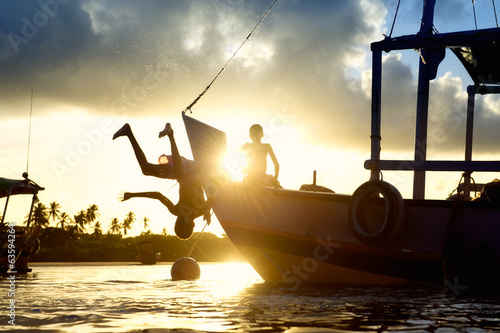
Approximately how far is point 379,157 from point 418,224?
1.61 m

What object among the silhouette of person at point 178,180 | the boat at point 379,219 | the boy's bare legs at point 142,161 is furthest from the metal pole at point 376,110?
the boy's bare legs at point 142,161

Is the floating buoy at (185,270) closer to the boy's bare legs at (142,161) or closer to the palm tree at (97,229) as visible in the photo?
the boy's bare legs at (142,161)

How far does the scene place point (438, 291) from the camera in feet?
34.2

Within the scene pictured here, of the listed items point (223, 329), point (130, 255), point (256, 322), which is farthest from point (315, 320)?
point (130, 255)

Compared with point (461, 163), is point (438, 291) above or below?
below

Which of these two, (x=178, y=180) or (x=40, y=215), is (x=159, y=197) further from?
(x=40, y=215)

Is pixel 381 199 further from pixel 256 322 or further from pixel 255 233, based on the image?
pixel 256 322

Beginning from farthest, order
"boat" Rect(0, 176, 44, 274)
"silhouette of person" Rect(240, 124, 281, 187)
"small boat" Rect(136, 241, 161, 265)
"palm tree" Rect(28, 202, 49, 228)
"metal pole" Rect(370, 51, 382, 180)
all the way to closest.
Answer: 1. "palm tree" Rect(28, 202, 49, 228)
2. "small boat" Rect(136, 241, 161, 265)
3. "boat" Rect(0, 176, 44, 274)
4. "silhouette of person" Rect(240, 124, 281, 187)
5. "metal pole" Rect(370, 51, 382, 180)

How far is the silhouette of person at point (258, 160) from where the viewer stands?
12.1 metres

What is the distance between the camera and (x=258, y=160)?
1259 centimetres

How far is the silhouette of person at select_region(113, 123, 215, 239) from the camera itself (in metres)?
10.6

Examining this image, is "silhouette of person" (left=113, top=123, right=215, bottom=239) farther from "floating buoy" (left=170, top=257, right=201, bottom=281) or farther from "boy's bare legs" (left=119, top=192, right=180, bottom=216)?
"floating buoy" (left=170, top=257, right=201, bottom=281)

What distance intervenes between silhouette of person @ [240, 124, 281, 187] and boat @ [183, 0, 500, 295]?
229 mm

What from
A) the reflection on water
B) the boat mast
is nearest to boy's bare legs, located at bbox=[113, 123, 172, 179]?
the reflection on water
